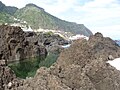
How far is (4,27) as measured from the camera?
13112 cm

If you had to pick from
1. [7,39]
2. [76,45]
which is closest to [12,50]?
[7,39]

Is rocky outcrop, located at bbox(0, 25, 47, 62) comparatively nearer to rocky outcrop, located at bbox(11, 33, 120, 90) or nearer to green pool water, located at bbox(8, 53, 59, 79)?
green pool water, located at bbox(8, 53, 59, 79)

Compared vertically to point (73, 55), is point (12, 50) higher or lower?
lower

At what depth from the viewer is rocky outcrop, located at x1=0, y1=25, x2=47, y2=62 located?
397 ft

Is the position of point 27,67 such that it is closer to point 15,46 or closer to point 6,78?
point 15,46

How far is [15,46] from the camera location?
126 metres

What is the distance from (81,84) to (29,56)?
110 m

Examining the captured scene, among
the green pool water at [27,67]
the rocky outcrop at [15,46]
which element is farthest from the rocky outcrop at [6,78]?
the rocky outcrop at [15,46]

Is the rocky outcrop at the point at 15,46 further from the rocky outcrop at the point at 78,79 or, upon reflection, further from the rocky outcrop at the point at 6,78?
the rocky outcrop at the point at 78,79

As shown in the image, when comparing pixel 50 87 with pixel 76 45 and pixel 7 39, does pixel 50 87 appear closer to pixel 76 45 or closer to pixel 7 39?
pixel 76 45

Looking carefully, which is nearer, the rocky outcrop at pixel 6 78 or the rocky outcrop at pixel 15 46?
the rocky outcrop at pixel 6 78

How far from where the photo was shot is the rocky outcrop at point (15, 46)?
397ft

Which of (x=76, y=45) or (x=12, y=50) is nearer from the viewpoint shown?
(x=76, y=45)

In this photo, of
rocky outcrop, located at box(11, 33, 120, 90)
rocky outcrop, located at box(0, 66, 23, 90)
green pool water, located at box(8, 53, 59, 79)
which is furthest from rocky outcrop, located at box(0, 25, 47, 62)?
rocky outcrop, located at box(11, 33, 120, 90)
